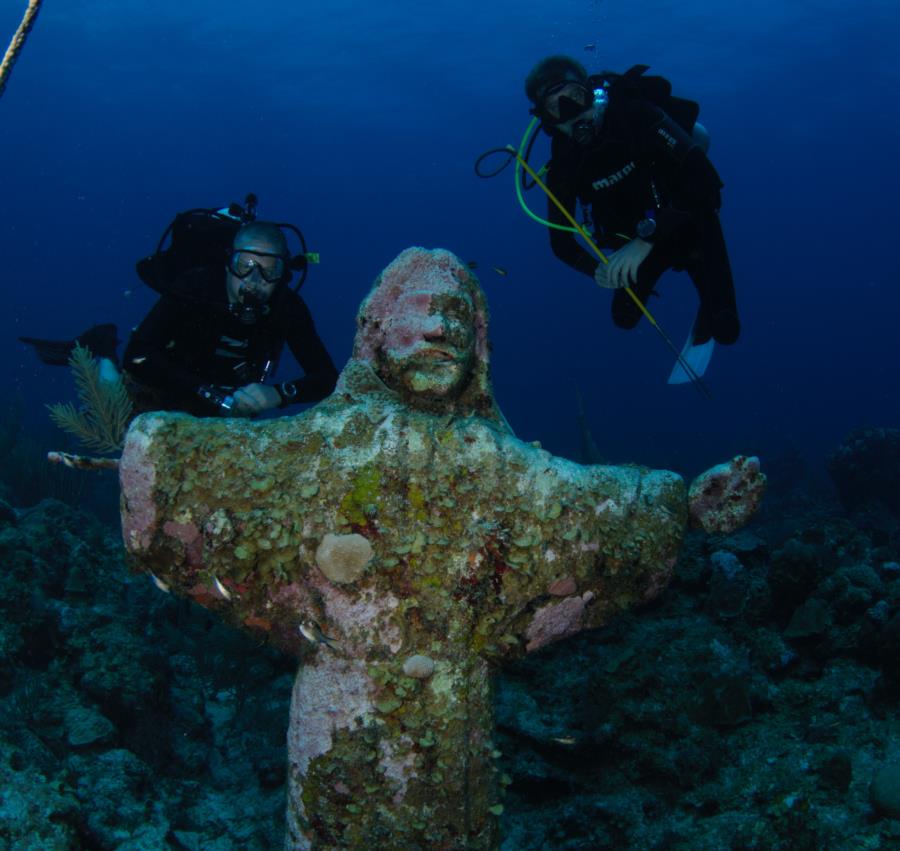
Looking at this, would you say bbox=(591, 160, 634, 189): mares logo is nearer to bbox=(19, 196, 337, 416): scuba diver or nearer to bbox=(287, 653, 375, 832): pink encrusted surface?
bbox=(19, 196, 337, 416): scuba diver

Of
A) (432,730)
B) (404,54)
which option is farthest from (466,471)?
(404,54)

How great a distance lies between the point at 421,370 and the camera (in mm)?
2502

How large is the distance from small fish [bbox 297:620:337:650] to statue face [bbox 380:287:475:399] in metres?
1.02

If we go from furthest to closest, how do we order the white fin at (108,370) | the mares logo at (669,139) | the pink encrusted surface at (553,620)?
the white fin at (108,370) < the mares logo at (669,139) < the pink encrusted surface at (553,620)

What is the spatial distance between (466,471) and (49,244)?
4090 inches

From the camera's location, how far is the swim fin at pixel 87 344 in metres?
5.12

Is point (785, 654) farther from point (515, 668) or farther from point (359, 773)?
point (359, 773)

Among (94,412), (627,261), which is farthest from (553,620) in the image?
(94,412)

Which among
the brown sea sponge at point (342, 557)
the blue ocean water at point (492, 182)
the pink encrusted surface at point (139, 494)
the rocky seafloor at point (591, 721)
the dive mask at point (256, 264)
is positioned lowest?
the rocky seafloor at point (591, 721)

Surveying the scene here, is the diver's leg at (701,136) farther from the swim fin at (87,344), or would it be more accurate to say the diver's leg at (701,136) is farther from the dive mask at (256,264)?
the swim fin at (87,344)

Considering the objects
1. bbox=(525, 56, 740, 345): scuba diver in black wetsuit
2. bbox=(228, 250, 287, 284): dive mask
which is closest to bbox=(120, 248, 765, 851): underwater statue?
bbox=(525, 56, 740, 345): scuba diver in black wetsuit

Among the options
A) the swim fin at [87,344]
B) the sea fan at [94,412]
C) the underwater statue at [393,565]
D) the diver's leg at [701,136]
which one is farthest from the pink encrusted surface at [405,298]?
the swim fin at [87,344]

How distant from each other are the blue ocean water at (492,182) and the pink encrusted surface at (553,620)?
607 cm

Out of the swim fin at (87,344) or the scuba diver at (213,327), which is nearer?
the scuba diver at (213,327)
